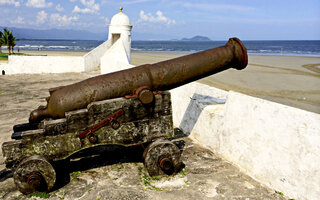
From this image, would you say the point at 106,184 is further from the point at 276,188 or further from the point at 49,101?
the point at 276,188

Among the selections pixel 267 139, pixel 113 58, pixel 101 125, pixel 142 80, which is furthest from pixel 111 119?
pixel 113 58

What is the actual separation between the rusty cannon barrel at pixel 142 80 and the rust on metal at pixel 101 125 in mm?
306

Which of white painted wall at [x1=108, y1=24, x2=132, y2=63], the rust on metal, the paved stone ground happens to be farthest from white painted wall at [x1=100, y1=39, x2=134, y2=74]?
the rust on metal

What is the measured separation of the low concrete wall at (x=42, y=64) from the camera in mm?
15938

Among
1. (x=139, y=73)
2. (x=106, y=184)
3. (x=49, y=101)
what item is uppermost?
(x=139, y=73)

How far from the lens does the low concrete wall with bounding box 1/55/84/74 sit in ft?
52.3

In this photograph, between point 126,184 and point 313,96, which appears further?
point 313,96

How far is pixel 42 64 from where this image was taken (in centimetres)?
1614

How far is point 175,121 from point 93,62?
12506 millimetres

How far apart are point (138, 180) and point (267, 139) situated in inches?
73.7

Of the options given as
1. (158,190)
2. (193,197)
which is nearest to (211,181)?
(193,197)

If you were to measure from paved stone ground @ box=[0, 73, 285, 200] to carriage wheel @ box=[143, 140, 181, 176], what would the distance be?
0.51 feet

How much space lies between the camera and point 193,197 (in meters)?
3.30

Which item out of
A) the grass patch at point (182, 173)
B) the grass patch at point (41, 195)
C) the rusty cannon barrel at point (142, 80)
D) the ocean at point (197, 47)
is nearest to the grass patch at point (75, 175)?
the grass patch at point (41, 195)
